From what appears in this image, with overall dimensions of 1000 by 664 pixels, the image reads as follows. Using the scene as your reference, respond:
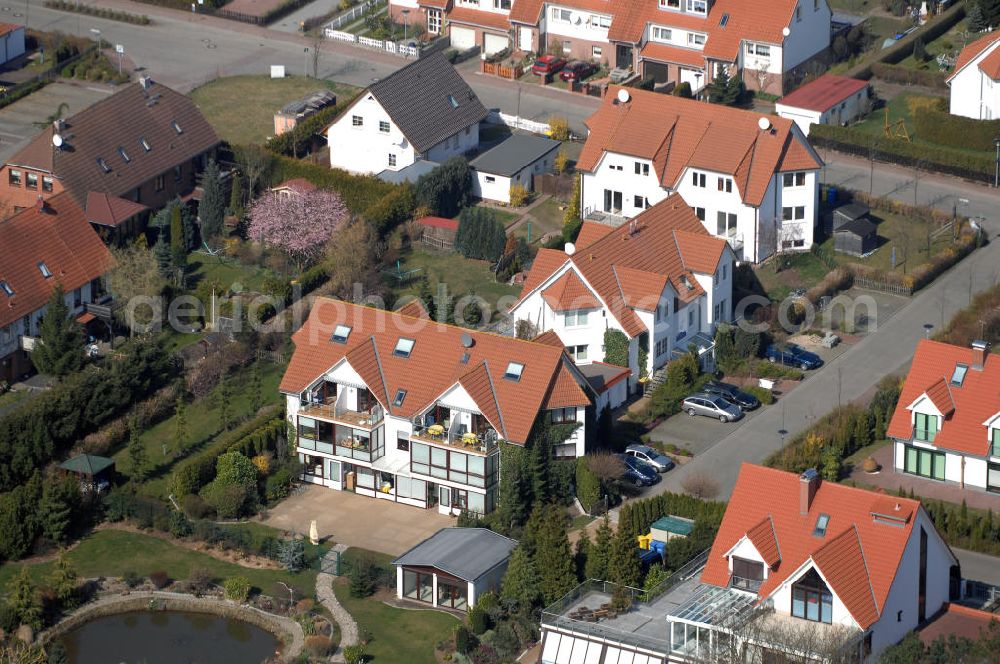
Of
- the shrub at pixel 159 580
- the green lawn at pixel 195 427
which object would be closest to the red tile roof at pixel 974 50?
the green lawn at pixel 195 427

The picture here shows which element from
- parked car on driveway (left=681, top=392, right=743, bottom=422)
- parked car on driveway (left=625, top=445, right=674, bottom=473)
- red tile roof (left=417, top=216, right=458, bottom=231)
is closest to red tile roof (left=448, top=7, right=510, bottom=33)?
red tile roof (left=417, top=216, right=458, bottom=231)

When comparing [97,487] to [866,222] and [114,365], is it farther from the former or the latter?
[866,222]

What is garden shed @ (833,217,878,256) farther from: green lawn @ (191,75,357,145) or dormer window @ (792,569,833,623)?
dormer window @ (792,569,833,623)

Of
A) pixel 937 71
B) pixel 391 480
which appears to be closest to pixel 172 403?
pixel 391 480

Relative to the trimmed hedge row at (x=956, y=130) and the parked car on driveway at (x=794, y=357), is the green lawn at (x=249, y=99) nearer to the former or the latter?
the trimmed hedge row at (x=956, y=130)

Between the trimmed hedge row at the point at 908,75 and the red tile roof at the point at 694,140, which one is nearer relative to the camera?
the red tile roof at the point at 694,140
